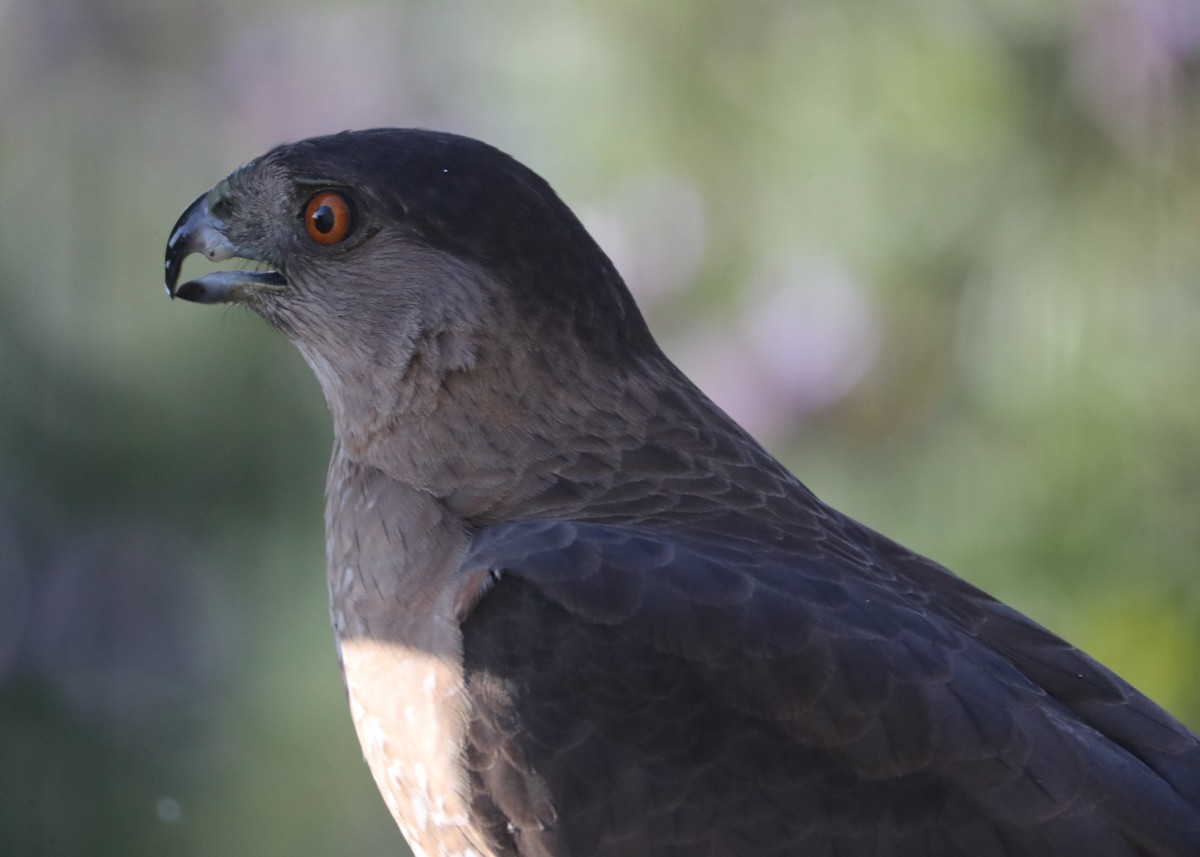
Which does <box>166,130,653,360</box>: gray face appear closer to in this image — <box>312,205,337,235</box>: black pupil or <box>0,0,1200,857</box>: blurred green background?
<box>312,205,337,235</box>: black pupil

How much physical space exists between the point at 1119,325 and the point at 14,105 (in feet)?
14.0

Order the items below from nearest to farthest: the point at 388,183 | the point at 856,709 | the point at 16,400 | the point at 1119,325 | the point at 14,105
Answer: the point at 856,709 < the point at 388,183 < the point at 1119,325 < the point at 16,400 < the point at 14,105

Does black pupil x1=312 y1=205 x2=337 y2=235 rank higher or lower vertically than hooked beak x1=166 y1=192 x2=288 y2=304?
higher

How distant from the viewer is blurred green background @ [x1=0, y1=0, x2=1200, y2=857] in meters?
4.96

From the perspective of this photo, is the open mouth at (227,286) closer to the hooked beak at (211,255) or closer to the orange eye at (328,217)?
the hooked beak at (211,255)

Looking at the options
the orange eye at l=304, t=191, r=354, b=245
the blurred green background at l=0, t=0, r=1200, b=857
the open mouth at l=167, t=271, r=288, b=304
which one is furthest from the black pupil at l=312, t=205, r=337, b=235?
the blurred green background at l=0, t=0, r=1200, b=857

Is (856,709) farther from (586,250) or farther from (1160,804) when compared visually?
(586,250)

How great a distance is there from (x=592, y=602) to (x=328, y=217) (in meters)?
0.93

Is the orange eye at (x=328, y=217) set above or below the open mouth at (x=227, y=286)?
above

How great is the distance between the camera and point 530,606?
214cm

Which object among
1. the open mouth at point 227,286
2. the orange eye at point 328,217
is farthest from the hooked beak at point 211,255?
the orange eye at point 328,217

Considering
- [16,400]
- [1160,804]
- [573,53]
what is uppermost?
[573,53]

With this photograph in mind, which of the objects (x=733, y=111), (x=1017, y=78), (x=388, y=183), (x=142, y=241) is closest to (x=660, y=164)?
(x=733, y=111)

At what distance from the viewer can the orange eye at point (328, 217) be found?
2.64 meters
